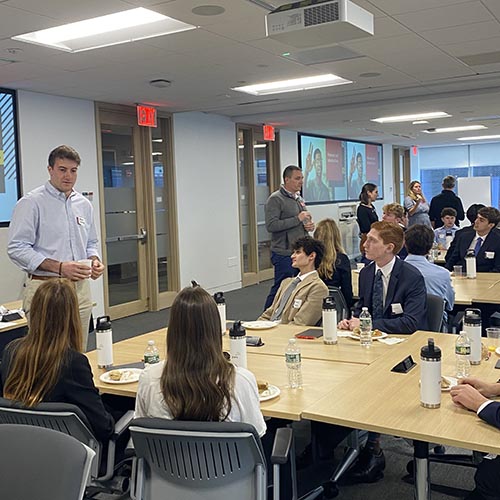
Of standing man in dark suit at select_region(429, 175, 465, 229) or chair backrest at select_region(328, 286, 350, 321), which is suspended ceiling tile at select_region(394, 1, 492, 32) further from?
standing man in dark suit at select_region(429, 175, 465, 229)

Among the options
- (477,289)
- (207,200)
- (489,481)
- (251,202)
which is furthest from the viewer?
(251,202)

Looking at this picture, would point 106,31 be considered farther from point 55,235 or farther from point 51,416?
point 51,416

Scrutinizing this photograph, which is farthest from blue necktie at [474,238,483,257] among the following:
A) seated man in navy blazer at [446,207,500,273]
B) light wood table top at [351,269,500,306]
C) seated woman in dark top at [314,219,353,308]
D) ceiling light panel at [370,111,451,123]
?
ceiling light panel at [370,111,451,123]

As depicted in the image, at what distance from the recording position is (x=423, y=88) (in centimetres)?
713

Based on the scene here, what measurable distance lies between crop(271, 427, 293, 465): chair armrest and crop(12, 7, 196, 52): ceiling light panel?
2.96 m

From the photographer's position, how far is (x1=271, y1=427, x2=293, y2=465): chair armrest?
185 cm

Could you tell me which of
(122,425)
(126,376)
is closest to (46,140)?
(126,376)

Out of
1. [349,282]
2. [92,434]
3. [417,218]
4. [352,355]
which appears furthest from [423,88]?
[92,434]

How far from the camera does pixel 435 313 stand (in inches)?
136

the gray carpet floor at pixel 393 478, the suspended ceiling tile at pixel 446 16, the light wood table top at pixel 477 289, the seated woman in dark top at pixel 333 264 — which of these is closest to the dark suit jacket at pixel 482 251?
the light wood table top at pixel 477 289

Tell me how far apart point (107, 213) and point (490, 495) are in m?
5.88

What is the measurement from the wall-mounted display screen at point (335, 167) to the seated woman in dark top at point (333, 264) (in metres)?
6.70

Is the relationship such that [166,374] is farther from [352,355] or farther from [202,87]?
[202,87]

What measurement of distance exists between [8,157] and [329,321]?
13.8ft
